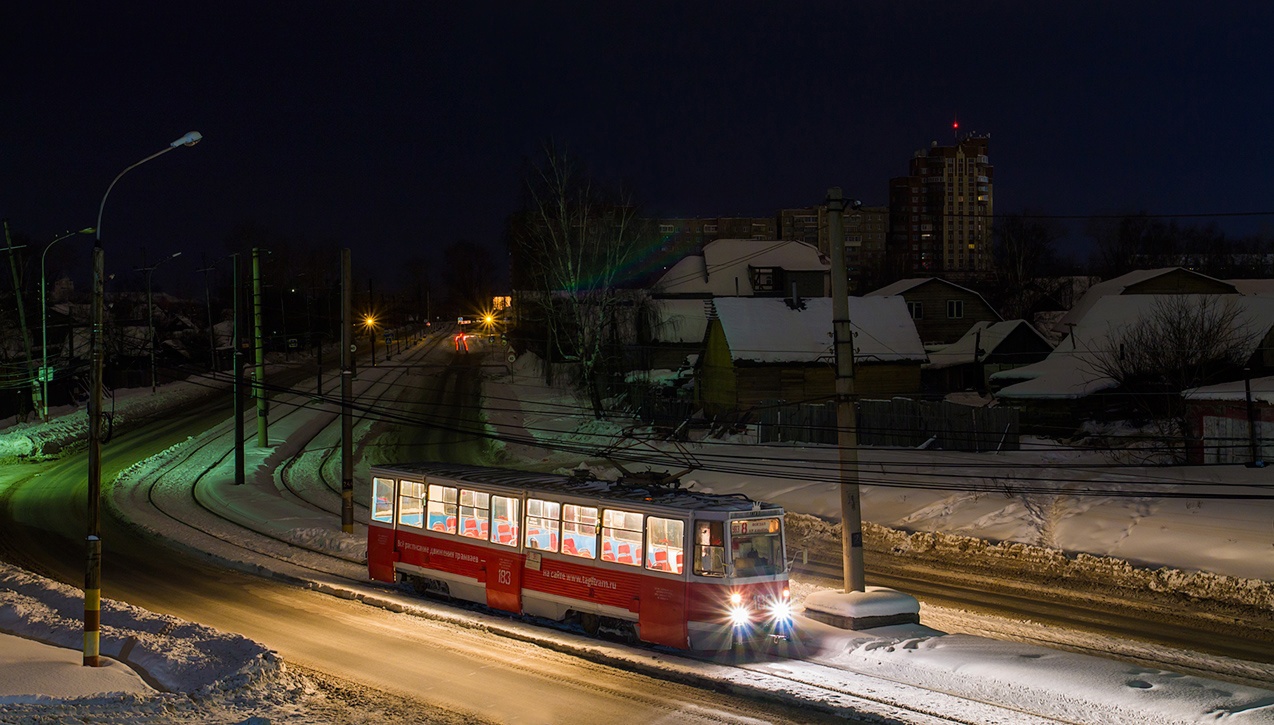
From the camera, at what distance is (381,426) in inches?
2108

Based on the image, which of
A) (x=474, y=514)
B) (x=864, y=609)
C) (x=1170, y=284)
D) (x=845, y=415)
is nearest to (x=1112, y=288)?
(x=1170, y=284)

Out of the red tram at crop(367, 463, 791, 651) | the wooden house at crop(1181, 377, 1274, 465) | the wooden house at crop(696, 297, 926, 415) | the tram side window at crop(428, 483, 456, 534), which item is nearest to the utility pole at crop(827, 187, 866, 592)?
the red tram at crop(367, 463, 791, 651)

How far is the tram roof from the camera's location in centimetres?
1628

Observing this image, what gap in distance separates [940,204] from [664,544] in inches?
7560

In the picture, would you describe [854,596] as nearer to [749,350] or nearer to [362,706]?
[362,706]

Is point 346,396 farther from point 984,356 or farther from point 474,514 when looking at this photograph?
point 984,356

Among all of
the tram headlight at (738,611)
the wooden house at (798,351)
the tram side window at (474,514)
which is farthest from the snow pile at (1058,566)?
the wooden house at (798,351)

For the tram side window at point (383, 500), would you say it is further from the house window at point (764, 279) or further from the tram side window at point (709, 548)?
the house window at point (764, 279)

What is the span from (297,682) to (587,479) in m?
7.24

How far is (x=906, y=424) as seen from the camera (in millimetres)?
40375

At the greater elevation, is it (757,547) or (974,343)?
(974,343)

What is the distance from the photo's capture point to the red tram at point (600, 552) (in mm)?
15578

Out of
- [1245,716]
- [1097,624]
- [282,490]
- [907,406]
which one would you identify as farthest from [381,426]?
[1245,716]

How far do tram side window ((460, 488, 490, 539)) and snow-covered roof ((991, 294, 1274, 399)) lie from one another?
3169 cm
